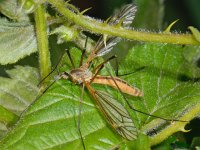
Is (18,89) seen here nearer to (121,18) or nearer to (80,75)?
(80,75)

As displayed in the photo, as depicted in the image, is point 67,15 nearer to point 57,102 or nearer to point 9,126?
point 57,102

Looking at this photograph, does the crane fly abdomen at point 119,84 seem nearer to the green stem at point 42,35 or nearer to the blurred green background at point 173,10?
the green stem at point 42,35

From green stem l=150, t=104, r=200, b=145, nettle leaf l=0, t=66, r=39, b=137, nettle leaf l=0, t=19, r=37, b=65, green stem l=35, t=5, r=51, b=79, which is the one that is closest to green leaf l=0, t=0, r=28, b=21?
A: nettle leaf l=0, t=19, r=37, b=65

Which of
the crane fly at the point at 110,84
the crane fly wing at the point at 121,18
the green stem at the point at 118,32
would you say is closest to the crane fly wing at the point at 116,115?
the crane fly at the point at 110,84

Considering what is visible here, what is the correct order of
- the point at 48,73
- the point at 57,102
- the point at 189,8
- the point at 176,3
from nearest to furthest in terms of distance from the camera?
the point at 57,102, the point at 48,73, the point at 189,8, the point at 176,3

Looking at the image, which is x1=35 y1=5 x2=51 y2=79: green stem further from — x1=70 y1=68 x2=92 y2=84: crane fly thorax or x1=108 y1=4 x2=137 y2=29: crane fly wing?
x1=108 y1=4 x2=137 y2=29: crane fly wing

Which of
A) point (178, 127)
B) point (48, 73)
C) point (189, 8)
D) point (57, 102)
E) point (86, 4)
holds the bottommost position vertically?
point (178, 127)

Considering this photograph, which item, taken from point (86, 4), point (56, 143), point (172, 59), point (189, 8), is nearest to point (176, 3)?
point (189, 8)
